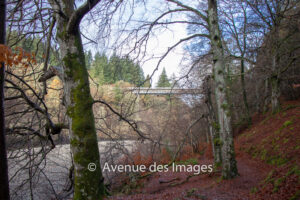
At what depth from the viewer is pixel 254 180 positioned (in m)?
5.81

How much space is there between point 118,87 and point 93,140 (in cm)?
314

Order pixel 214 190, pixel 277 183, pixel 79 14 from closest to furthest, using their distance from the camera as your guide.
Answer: pixel 79 14, pixel 277 183, pixel 214 190

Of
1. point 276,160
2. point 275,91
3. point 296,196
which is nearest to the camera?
point 296,196

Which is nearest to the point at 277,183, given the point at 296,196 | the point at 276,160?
the point at 296,196

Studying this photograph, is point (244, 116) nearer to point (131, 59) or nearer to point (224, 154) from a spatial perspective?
point (224, 154)

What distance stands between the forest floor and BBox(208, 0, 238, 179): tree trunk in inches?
16.5

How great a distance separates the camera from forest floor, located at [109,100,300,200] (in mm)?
4422

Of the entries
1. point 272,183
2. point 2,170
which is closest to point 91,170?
point 2,170

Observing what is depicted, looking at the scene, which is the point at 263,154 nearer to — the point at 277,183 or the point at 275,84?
the point at 277,183

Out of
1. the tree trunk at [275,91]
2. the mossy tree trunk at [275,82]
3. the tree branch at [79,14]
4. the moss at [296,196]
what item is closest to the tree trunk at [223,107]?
the moss at [296,196]

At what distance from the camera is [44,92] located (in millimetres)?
4699

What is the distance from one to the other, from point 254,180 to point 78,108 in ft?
17.1

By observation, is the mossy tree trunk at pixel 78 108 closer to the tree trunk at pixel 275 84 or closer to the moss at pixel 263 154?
the moss at pixel 263 154

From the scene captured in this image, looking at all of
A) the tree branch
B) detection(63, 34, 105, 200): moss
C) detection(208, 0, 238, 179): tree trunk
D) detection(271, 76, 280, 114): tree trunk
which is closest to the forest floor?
detection(208, 0, 238, 179): tree trunk
